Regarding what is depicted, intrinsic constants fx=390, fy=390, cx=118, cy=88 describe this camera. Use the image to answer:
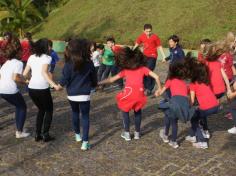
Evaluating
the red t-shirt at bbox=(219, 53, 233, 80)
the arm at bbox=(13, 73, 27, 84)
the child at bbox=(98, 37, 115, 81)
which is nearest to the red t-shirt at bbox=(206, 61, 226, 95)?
the red t-shirt at bbox=(219, 53, 233, 80)

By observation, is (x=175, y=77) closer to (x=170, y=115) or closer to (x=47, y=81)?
(x=170, y=115)

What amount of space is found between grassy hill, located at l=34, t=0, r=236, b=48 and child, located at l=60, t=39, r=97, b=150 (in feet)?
35.3

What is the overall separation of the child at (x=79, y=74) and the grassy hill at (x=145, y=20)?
10750mm

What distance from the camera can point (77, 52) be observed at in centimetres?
541

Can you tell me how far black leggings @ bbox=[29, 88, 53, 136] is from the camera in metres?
5.89

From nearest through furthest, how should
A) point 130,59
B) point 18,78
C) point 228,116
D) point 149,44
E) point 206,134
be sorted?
point 18,78, point 130,59, point 206,134, point 228,116, point 149,44

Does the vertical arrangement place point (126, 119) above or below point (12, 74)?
below

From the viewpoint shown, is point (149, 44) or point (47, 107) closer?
point (47, 107)

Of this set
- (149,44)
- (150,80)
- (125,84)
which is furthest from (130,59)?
(150,80)

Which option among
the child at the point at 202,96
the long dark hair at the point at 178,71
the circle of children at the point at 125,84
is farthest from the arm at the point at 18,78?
the child at the point at 202,96

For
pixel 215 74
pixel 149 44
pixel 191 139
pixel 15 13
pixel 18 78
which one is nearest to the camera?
pixel 18 78

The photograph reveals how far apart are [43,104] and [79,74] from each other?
2.80 ft

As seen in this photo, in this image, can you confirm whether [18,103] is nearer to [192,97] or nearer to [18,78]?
[18,78]

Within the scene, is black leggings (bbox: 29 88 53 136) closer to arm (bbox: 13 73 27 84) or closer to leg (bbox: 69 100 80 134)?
arm (bbox: 13 73 27 84)
